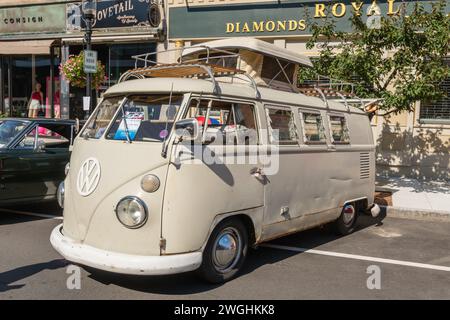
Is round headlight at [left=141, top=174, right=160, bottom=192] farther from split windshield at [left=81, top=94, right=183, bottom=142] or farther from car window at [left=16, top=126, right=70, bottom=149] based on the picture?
car window at [left=16, top=126, right=70, bottom=149]

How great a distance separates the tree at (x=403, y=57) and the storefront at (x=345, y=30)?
8.64ft

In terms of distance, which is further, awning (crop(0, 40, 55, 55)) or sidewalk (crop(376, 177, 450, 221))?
awning (crop(0, 40, 55, 55))

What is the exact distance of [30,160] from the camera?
23.9 feet

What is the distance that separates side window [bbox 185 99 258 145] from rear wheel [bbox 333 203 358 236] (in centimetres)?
250

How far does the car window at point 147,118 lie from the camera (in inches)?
183

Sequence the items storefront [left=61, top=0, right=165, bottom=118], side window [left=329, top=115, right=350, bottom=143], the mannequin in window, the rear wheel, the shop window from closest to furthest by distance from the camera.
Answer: side window [left=329, top=115, right=350, bottom=143], the rear wheel, the shop window, storefront [left=61, top=0, right=165, bottom=118], the mannequin in window

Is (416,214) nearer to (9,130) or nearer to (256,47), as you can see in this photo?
(256,47)

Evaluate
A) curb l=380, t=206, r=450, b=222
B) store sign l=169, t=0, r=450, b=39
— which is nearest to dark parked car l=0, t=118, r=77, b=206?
curb l=380, t=206, r=450, b=222

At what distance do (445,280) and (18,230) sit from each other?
5.51 meters

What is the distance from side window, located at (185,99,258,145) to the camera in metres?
4.73

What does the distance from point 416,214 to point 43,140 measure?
6.57 m

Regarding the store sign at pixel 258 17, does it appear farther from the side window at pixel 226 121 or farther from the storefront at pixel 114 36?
the side window at pixel 226 121

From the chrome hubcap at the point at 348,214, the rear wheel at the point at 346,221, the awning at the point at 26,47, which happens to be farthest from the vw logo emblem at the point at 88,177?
the awning at the point at 26,47

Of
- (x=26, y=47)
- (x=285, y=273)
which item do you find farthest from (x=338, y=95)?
(x=26, y=47)
